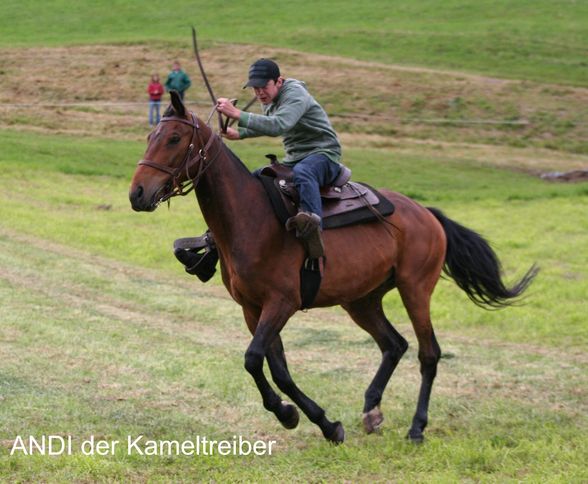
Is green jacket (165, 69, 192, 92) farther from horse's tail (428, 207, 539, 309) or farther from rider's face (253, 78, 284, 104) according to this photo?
rider's face (253, 78, 284, 104)

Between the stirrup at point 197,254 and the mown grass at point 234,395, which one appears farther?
the stirrup at point 197,254

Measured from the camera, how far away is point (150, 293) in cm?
1620

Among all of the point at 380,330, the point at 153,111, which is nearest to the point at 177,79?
the point at 153,111

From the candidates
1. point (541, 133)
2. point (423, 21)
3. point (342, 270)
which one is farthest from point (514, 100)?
point (342, 270)

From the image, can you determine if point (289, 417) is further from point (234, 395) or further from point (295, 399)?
point (234, 395)

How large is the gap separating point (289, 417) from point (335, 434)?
0.40 metres

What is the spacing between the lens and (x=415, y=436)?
8336 mm

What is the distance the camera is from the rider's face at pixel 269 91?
8.09 m

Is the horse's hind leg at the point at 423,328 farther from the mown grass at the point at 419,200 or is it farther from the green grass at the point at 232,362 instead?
the mown grass at the point at 419,200

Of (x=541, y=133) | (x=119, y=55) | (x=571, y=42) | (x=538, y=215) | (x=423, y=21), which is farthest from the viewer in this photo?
(x=423, y=21)

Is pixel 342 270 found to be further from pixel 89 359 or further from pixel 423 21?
pixel 423 21

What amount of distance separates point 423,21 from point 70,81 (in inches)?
868

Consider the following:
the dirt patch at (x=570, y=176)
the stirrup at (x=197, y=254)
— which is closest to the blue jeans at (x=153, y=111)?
the dirt patch at (x=570, y=176)

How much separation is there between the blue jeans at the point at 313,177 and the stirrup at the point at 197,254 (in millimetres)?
965
